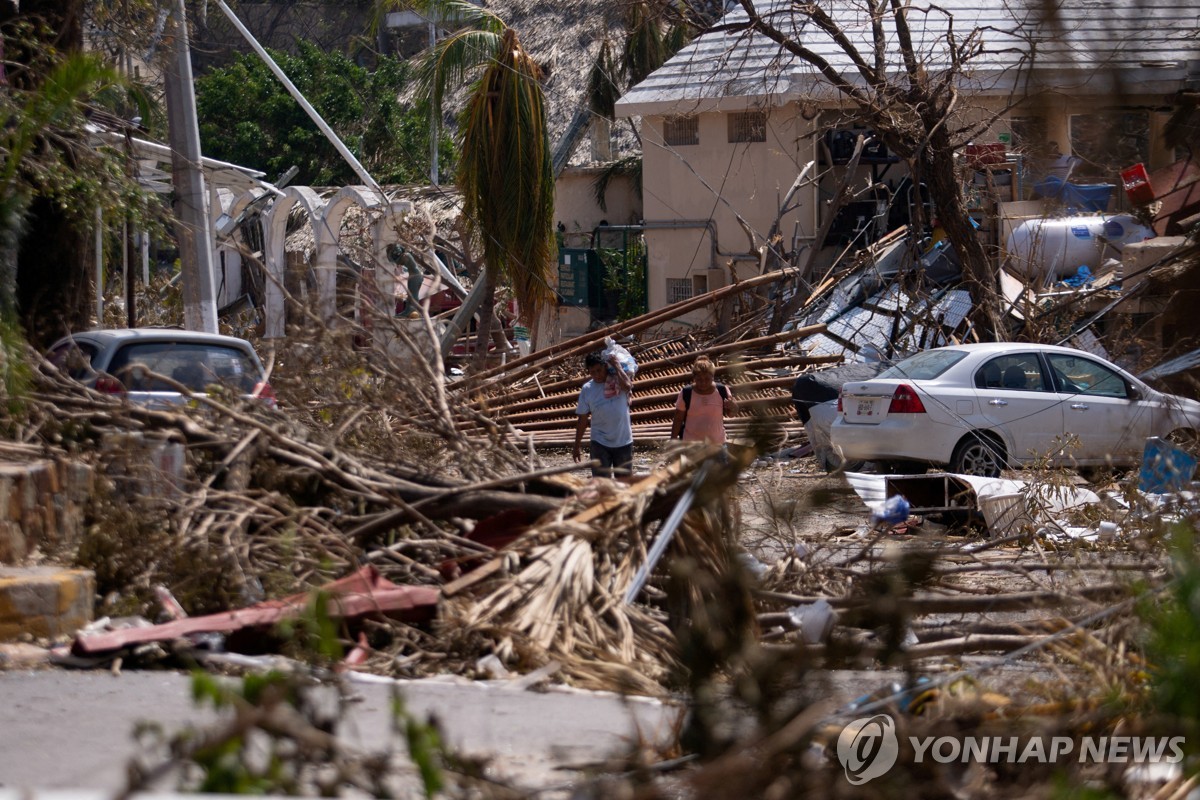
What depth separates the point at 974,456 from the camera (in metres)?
11.8

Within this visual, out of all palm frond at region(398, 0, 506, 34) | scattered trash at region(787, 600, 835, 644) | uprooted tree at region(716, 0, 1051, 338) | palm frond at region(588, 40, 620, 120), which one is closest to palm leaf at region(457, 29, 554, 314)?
uprooted tree at region(716, 0, 1051, 338)

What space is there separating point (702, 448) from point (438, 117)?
1483cm

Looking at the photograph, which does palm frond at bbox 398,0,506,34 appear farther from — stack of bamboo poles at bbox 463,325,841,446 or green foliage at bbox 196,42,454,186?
green foliage at bbox 196,42,454,186

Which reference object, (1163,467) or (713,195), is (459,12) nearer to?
(713,195)

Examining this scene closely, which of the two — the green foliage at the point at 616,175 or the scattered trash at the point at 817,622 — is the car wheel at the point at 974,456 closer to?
the scattered trash at the point at 817,622

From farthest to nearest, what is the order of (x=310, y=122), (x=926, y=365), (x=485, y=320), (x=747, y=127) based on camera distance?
(x=310, y=122) → (x=747, y=127) → (x=485, y=320) → (x=926, y=365)

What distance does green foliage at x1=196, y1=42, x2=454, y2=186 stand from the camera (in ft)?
117

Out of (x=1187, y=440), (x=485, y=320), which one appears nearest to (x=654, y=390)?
(x=485, y=320)

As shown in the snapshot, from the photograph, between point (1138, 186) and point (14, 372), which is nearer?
point (14, 372)

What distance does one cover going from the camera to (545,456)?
1439 cm

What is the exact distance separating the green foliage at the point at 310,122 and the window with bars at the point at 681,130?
45.1ft

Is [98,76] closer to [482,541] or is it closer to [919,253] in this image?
[482,541]

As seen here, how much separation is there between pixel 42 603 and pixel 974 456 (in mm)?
8606

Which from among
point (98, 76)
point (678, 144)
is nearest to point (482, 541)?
point (98, 76)
